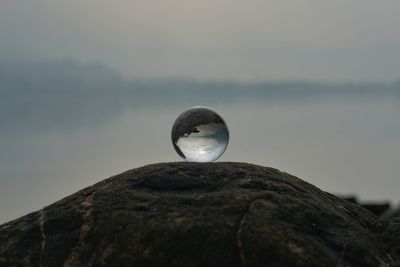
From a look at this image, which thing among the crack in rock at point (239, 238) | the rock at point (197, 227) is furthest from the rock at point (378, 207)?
the crack in rock at point (239, 238)

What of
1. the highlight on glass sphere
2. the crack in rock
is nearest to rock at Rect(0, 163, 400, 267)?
the crack in rock

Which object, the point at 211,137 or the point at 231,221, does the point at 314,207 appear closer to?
the point at 231,221

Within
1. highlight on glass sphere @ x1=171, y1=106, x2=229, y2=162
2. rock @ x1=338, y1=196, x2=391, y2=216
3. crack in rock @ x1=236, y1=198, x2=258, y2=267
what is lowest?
rock @ x1=338, y1=196, x2=391, y2=216

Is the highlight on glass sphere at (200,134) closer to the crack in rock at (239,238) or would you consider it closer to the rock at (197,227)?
the rock at (197,227)

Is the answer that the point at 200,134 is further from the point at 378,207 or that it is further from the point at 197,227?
the point at 378,207

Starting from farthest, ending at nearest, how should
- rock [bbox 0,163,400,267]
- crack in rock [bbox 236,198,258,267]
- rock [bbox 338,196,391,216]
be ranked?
rock [bbox 338,196,391,216]
rock [bbox 0,163,400,267]
crack in rock [bbox 236,198,258,267]

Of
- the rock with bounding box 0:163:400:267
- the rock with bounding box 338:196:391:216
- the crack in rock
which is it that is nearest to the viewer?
the crack in rock

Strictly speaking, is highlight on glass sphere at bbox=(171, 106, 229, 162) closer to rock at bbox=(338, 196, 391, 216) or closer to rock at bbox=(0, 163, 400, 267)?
rock at bbox=(0, 163, 400, 267)

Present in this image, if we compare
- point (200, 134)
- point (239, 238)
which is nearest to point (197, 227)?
point (239, 238)
